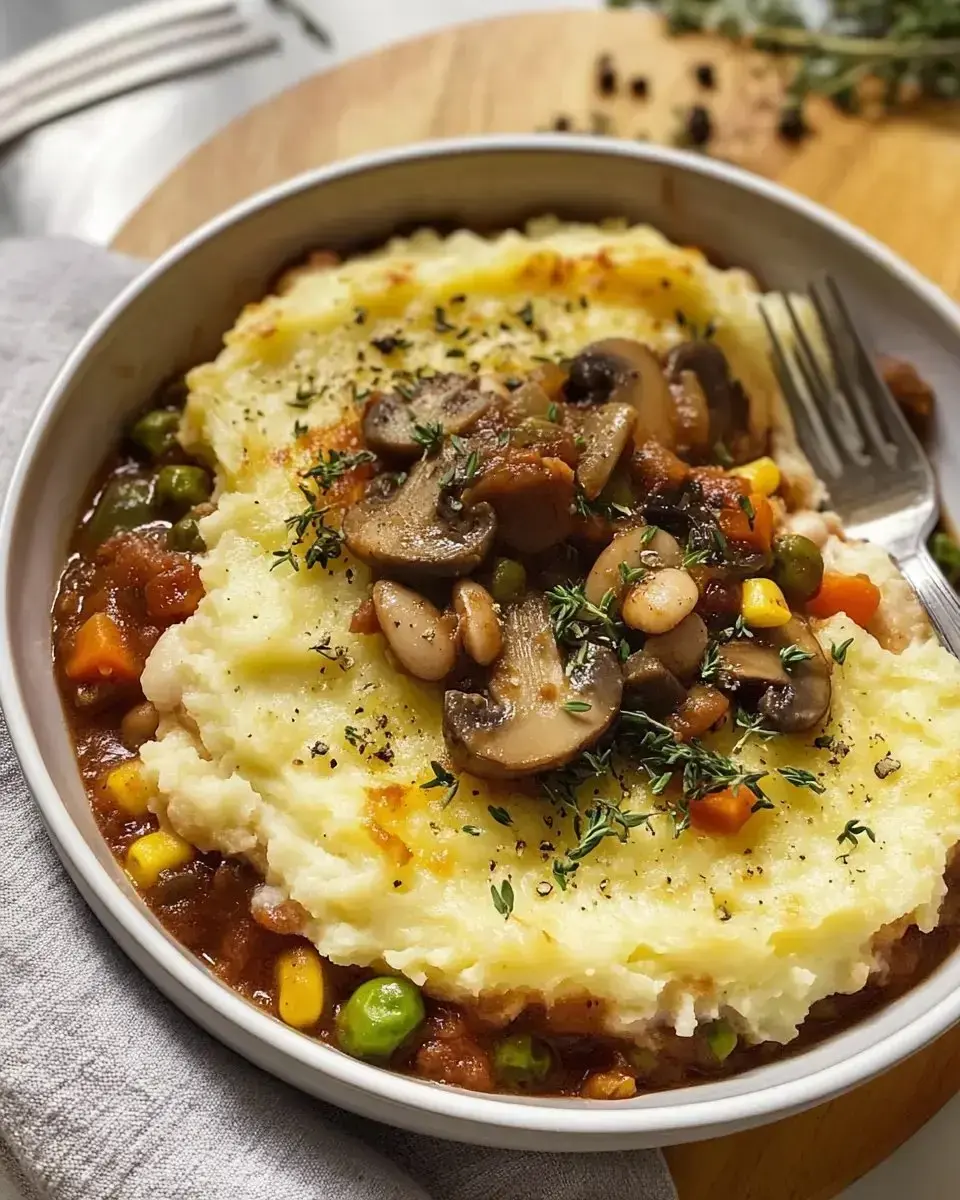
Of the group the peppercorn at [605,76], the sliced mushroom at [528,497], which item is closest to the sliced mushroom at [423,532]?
the sliced mushroom at [528,497]

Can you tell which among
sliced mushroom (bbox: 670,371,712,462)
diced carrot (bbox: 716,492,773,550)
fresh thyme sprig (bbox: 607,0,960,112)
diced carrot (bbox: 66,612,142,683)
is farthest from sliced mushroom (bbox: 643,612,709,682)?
fresh thyme sprig (bbox: 607,0,960,112)

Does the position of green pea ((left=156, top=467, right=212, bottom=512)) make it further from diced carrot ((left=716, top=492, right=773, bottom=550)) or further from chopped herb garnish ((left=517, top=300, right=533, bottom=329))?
diced carrot ((left=716, top=492, right=773, bottom=550))

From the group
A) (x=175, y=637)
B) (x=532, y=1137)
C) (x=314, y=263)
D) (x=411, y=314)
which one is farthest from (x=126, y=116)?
(x=532, y=1137)

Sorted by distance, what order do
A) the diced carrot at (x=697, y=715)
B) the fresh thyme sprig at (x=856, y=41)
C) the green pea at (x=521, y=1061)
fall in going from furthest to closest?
1. the fresh thyme sprig at (x=856, y=41)
2. the diced carrot at (x=697, y=715)
3. the green pea at (x=521, y=1061)

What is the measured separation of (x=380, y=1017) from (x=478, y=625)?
1.35m

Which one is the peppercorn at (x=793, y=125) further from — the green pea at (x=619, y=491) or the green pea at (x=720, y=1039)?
the green pea at (x=720, y=1039)

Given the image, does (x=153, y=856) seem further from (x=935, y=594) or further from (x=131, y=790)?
(x=935, y=594)

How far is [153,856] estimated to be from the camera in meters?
4.14

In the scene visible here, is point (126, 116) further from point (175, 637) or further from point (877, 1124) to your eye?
point (877, 1124)

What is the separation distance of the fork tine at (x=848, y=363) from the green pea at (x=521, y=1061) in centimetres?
311

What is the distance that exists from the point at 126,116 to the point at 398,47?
2.18 metres

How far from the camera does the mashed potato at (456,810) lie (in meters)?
3.84

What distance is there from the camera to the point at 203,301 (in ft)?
17.7

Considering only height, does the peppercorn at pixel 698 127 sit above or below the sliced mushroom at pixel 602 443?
above
